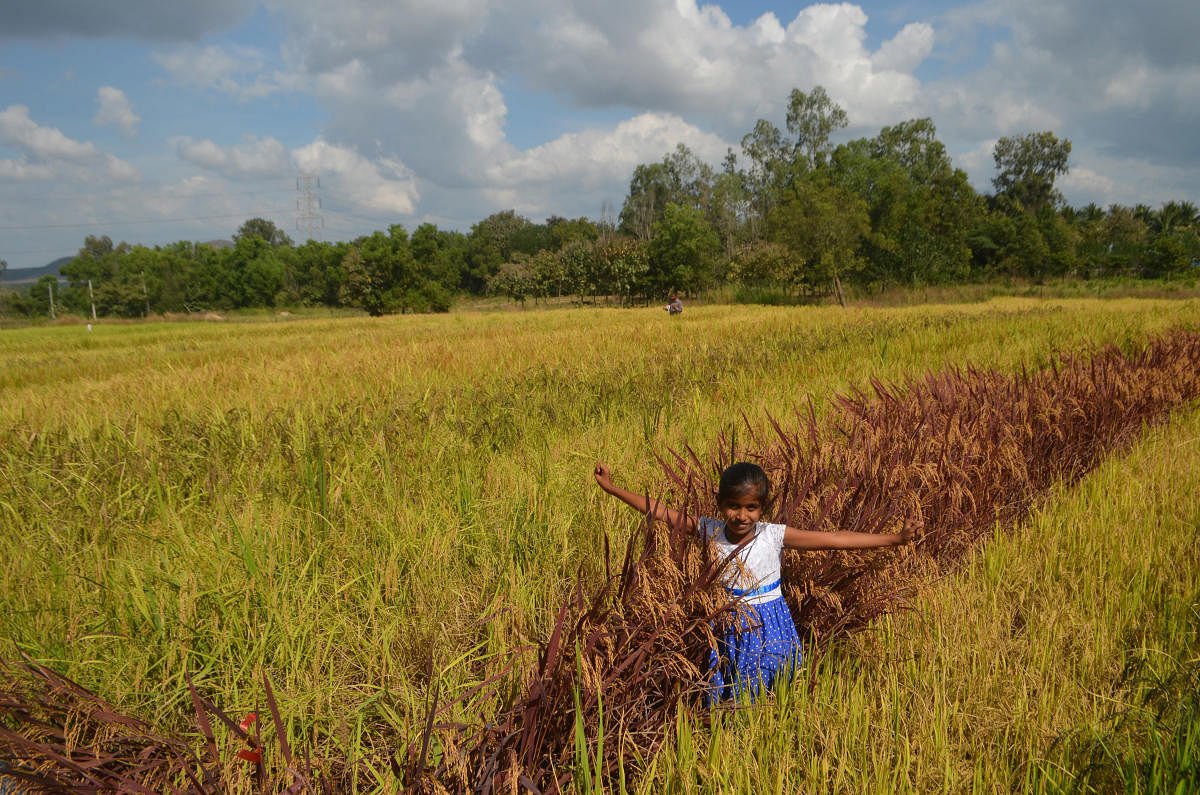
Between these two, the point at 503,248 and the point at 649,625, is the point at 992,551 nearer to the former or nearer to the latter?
the point at 649,625

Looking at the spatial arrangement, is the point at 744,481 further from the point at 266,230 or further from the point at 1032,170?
the point at 266,230

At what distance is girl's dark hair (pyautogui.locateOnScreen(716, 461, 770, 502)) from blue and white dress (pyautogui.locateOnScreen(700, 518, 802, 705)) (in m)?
0.14

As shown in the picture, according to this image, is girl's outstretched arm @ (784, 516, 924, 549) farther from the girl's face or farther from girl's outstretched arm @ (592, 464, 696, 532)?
girl's outstretched arm @ (592, 464, 696, 532)

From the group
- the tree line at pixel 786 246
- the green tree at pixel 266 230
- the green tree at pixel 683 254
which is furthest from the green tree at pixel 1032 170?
the green tree at pixel 266 230

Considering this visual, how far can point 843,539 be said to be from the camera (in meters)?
1.72

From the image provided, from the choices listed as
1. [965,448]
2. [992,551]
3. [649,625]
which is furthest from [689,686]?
[965,448]

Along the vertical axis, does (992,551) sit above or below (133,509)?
below

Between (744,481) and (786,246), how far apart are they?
27696 millimetres

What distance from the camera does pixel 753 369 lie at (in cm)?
657

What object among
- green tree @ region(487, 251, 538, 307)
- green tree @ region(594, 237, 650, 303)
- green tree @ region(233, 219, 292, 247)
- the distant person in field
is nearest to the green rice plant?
the distant person in field

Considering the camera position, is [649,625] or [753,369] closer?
[649,625]

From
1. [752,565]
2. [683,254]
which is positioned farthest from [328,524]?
[683,254]

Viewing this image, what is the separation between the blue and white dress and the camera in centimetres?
176

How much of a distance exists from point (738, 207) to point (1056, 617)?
204 feet
